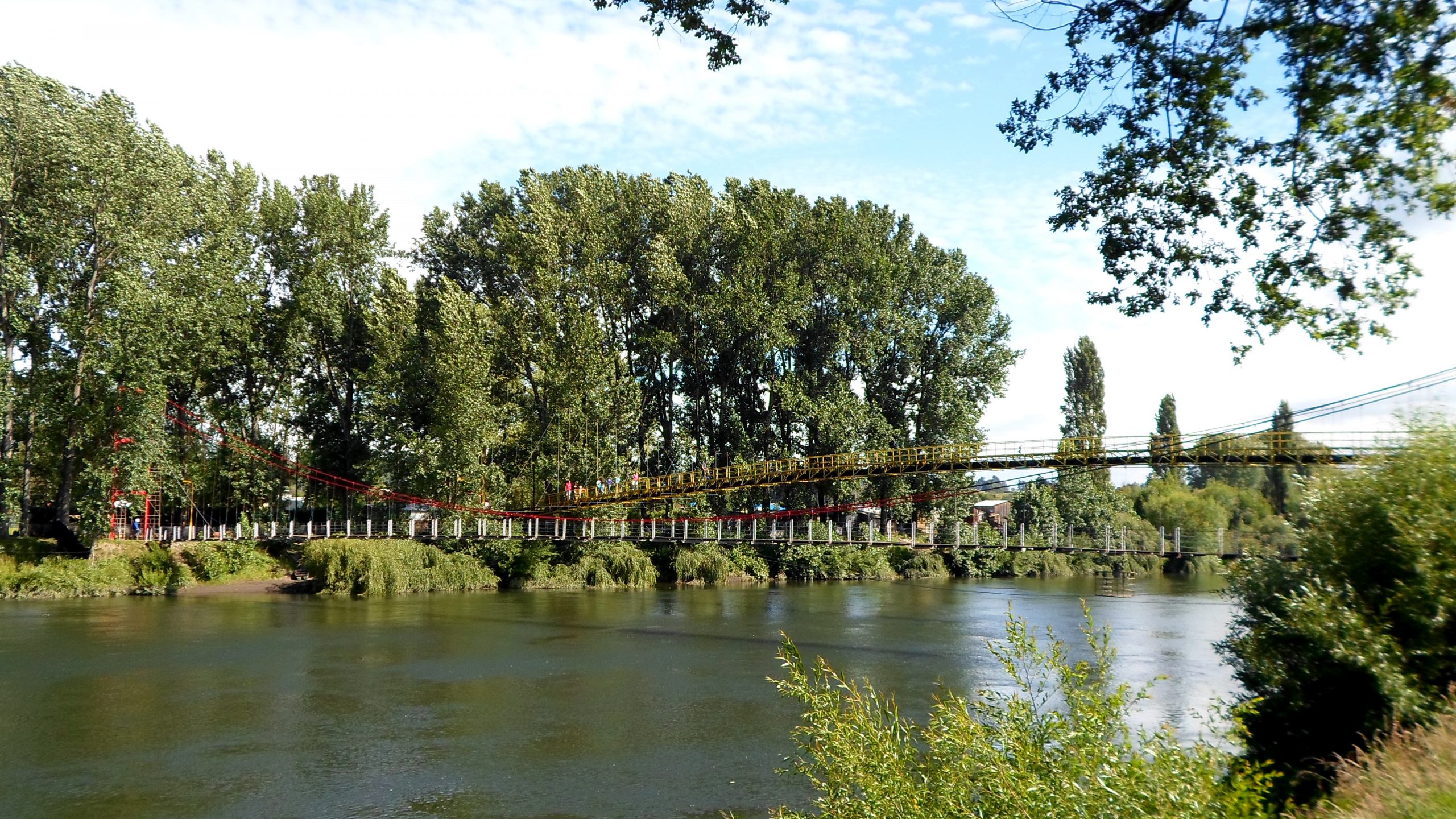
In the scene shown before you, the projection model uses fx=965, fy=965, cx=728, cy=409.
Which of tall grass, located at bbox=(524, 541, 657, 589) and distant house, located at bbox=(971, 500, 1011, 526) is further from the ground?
distant house, located at bbox=(971, 500, 1011, 526)

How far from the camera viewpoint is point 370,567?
3003cm

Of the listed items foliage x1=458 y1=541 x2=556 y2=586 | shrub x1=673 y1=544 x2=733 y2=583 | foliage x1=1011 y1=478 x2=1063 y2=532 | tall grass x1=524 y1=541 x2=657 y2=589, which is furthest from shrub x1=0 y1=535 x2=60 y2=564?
foliage x1=1011 y1=478 x2=1063 y2=532

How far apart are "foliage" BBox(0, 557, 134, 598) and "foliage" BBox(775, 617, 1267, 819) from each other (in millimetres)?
28571

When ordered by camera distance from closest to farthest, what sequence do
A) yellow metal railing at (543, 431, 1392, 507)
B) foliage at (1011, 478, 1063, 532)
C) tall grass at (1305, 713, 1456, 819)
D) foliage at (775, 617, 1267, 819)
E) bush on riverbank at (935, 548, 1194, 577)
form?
foliage at (775, 617, 1267, 819) < tall grass at (1305, 713, 1456, 819) < yellow metal railing at (543, 431, 1392, 507) < bush on riverbank at (935, 548, 1194, 577) < foliage at (1011, 478, 1063, 532)

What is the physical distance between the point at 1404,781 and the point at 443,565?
101 feet

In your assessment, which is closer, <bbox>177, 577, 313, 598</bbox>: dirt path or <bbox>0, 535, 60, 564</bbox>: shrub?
<bbox>0, 535, 60, 564</bbox>: shrub

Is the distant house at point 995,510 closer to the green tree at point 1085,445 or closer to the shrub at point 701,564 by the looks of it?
the green tree at point 1085,445

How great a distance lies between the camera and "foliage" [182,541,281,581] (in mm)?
30547

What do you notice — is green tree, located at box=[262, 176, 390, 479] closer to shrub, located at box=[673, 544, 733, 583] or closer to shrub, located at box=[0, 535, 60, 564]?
shrub, located at box=[0, 535, 60, 564]

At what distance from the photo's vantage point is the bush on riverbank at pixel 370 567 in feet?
98.2

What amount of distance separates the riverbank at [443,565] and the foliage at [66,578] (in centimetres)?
3

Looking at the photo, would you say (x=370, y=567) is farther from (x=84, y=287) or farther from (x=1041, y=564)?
(x=1041, y=564)

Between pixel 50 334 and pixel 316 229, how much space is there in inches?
402

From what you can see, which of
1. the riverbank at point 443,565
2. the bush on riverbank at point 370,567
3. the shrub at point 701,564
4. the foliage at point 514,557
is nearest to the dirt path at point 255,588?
the riverbank at point 443,565
